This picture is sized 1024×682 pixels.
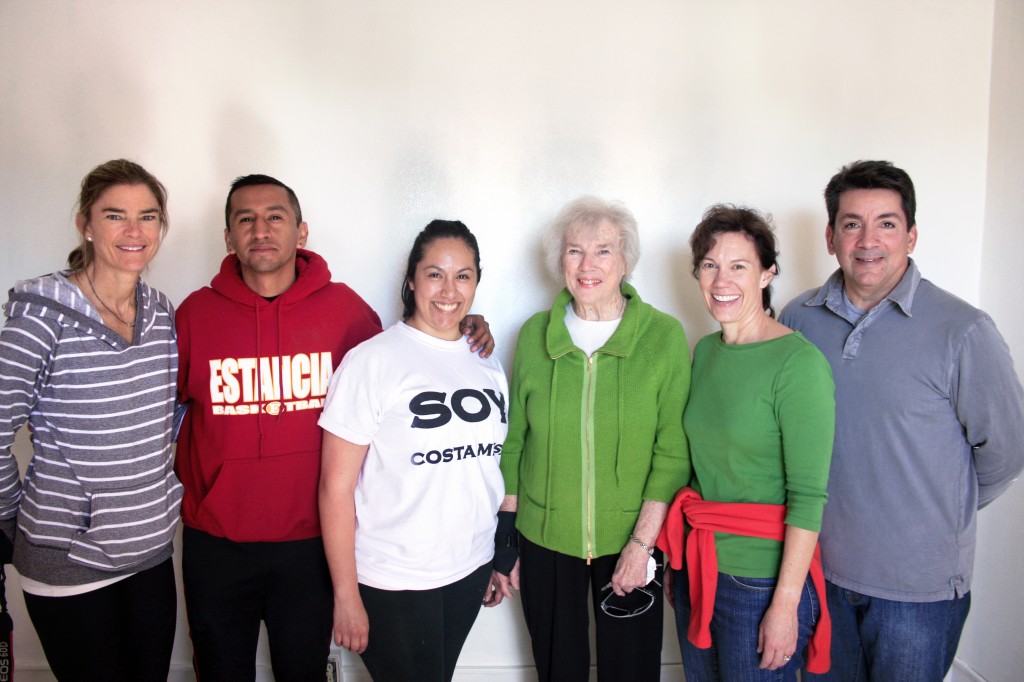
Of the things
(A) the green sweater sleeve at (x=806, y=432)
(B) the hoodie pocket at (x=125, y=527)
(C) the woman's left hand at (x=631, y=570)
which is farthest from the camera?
(C) the woman's left hand at (x=631, y=570)

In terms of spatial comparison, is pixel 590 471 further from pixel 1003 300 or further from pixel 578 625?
pixel 1003 300

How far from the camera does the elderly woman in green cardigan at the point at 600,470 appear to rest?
5.46ft

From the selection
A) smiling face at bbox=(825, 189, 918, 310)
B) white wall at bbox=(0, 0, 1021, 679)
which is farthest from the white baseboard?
smiling face at bbox=(825, 189, 918, 310)

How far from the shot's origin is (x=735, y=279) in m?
1.53

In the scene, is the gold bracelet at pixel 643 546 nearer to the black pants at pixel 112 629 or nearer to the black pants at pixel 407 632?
the black pants at pixel 407 632

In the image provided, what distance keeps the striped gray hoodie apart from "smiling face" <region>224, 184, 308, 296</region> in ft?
1.20

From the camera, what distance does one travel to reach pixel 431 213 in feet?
7.80

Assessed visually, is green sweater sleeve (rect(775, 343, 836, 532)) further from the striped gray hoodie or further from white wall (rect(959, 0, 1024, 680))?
the striped gray hoodie

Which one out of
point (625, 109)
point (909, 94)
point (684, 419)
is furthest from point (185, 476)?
point (909, 94)

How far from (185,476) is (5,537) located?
0.44m

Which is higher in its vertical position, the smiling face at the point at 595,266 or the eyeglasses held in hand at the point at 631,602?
the smiling face at the point at 595,266

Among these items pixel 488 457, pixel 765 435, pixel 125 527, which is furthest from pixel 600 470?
pixel 125 527

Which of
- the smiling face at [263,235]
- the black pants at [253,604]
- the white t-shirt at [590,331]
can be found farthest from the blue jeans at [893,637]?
the smiling face at [263,235]

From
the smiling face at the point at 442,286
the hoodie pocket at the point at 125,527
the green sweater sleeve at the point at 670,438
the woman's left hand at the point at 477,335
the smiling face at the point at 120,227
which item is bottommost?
the hoodie pocket at the point at 125,527
